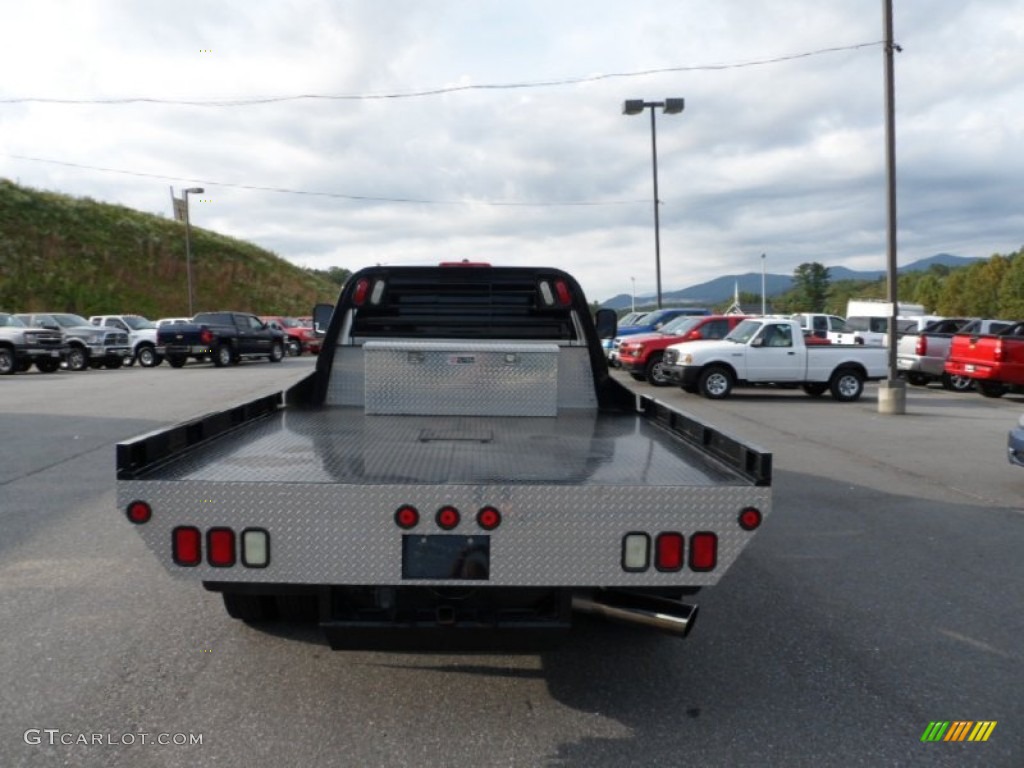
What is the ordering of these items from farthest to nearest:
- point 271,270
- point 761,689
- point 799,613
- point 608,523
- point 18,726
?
point 271,270 → point 799,613 → point 761,689 → point 18,726 → point 608,523

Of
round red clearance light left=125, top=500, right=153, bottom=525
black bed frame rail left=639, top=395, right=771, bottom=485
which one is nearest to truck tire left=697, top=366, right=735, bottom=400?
black bed frame rail left=639, top=395, right=771, bottom=485

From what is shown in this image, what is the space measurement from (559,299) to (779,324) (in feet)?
42.6

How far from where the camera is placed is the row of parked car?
24609 mm

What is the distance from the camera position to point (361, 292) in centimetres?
598

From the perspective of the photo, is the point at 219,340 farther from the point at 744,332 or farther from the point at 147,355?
the point at 744,332

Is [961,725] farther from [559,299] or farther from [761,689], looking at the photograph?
[559,299]

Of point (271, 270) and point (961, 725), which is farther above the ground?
point (271, 270)

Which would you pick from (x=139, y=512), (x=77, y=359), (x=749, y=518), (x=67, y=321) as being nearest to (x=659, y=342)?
(x=749, y=518)

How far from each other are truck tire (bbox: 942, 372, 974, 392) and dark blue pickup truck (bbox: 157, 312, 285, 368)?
2198 cm

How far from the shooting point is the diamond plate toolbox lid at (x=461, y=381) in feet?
17.6

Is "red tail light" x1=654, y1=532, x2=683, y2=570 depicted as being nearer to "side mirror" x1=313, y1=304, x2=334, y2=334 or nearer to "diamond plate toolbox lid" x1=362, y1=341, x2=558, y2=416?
"diamond plate toolbox lid" x1=362, y1=341, x2=558, y2=416

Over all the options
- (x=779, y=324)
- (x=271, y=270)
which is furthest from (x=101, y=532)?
(x=271, y=270)

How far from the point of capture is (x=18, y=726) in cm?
334

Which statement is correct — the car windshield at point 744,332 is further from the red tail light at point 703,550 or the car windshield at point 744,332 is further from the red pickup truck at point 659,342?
the red tail light at point 703,550
